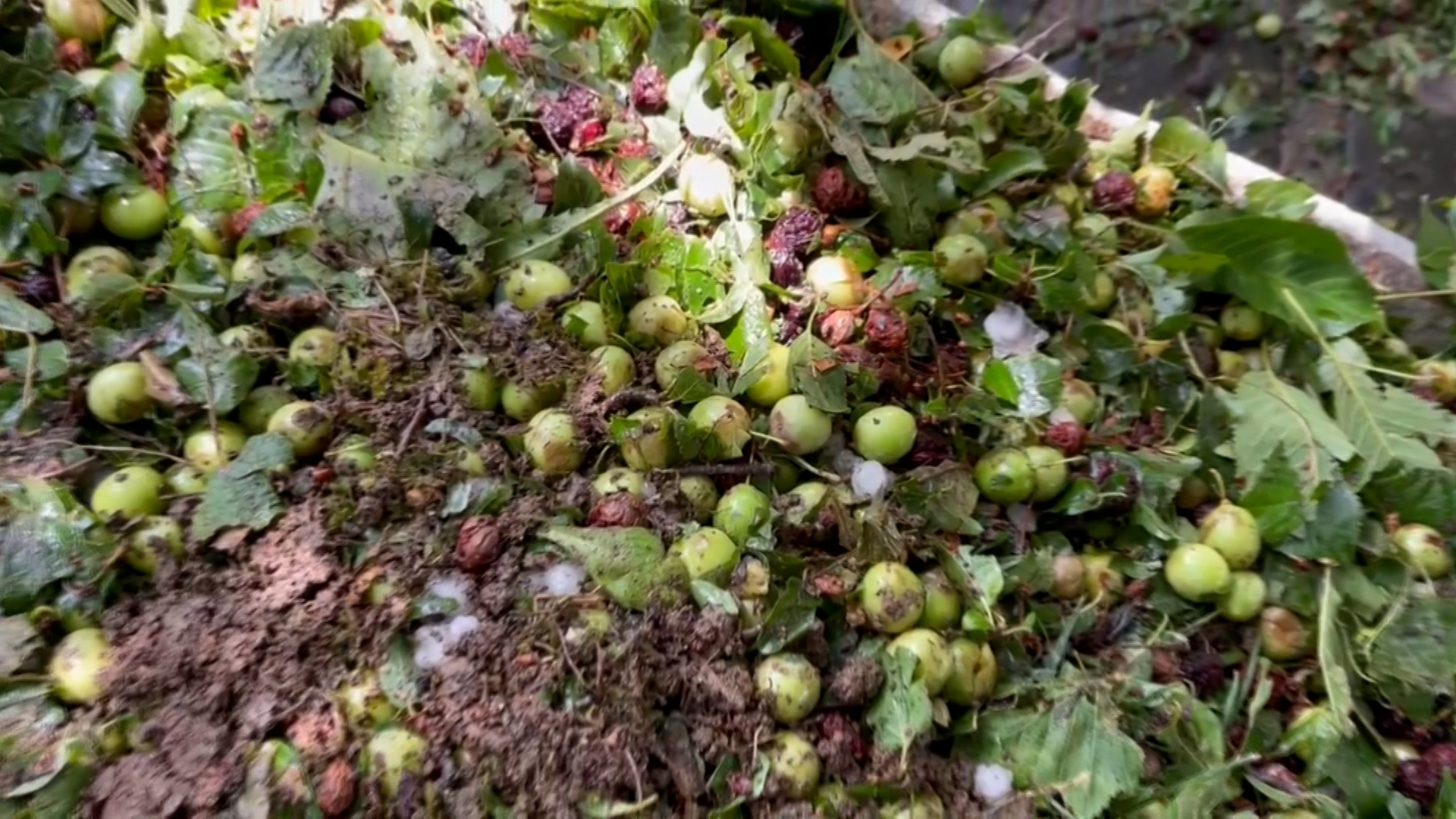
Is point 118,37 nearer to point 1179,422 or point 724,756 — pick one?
point 724,756

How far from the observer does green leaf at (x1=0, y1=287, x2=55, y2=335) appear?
1.60 m

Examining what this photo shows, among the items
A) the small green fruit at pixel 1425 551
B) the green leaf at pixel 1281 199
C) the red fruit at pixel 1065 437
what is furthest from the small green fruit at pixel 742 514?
the green leaf at pixel 1281 199

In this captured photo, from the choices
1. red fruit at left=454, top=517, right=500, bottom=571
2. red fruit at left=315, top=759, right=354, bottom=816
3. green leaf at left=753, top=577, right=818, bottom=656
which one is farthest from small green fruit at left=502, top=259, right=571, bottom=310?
red fruit at left=315, top=759, right=354, bottom=816

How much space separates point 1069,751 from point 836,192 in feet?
3.78

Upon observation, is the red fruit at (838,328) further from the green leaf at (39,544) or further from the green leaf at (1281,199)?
the green leaf at (39,544)

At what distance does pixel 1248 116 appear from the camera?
350 centimetres

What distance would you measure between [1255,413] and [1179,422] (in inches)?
5.6

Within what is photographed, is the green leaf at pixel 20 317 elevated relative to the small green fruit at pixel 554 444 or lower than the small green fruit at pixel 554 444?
elevated

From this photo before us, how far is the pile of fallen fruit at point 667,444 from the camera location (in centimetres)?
142

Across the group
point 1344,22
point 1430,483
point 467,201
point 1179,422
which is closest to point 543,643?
point 467,201

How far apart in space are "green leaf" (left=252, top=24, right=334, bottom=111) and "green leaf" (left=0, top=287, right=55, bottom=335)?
1.83 ft

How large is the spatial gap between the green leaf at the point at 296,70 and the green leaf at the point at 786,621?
4.20ft

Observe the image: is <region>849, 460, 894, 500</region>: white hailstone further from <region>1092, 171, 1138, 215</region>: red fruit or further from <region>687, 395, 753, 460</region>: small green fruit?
<region>1092, 171, 1138, 215</region>: red fruit

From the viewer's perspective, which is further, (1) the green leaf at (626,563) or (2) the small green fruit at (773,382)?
(2) the small green fruit at (773,382)
